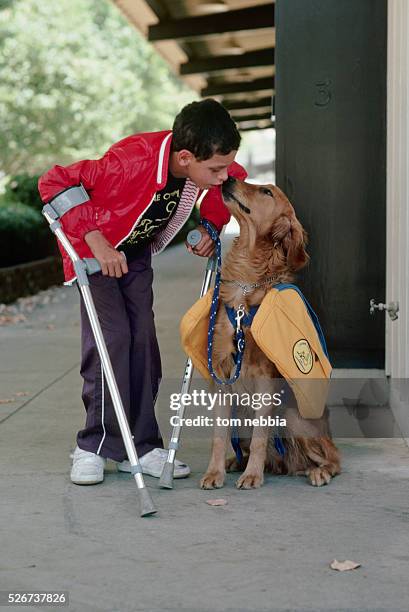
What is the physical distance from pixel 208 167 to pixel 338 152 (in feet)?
6.17

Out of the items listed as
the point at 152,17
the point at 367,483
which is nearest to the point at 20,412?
the point at 367,483

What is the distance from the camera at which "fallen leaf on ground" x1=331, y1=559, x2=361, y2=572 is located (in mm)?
3590

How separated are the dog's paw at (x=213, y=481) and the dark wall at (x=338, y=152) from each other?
71.5 inches

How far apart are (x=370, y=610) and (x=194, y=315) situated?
191 centimetres

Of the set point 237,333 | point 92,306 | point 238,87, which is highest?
point 238,87

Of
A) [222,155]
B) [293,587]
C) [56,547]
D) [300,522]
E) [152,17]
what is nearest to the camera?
[293,587]

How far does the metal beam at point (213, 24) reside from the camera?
52.3 ft

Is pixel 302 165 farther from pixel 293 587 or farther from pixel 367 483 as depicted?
pixel 293 587

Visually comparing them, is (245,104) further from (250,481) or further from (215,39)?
(250,481)

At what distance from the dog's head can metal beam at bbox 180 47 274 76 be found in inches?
604

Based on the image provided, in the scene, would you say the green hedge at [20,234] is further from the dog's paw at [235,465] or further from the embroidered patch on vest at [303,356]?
the embroidered patch on vest at [303,356]

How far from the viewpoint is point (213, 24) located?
16.1 meters

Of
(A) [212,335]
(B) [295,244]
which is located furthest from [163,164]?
(A) [212,335]

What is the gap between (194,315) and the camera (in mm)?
4812
